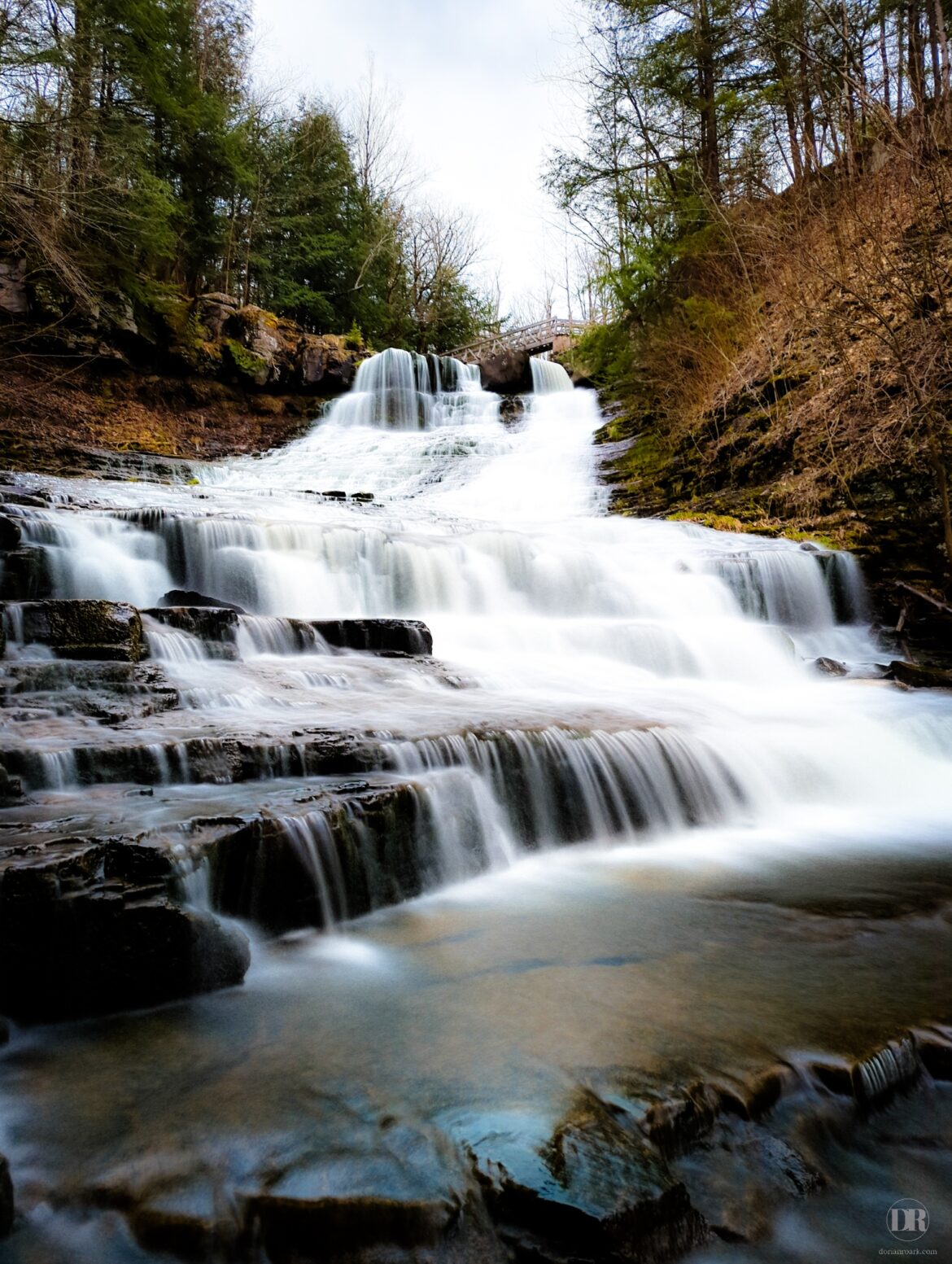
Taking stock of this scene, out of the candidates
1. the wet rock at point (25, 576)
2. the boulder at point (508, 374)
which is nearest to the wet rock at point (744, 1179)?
the wet rock at point (25, 576)

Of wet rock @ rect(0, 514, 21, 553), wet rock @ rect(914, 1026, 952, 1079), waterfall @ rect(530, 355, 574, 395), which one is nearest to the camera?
wet rock @ rect(914, 1026, 952, 1079)

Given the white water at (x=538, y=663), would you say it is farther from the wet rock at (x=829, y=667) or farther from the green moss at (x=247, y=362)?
the green moss at (x=247, y=362)

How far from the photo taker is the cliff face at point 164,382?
14.6 metres

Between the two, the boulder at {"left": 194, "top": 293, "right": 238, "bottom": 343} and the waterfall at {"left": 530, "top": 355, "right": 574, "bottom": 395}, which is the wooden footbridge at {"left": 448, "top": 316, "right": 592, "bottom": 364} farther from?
the boulder at {"left": 194, "top": 293, "right": 238, "bottom": 343}

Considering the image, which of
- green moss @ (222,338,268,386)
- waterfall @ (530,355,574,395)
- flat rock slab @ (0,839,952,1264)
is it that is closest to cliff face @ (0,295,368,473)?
green moss @ (222,338,268,386)

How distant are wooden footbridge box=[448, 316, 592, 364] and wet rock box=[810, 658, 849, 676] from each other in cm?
2274

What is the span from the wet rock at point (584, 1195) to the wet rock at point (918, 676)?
248 inches

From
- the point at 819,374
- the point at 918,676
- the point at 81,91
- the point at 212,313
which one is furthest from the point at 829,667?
the point at 212,313

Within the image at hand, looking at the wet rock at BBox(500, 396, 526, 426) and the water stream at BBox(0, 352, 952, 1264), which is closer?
the water stream at BBox(0, 352, 952, 1264)

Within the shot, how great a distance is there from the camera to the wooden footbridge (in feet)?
91.8

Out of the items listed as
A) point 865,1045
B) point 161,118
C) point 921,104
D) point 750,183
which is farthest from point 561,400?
point 865,1045

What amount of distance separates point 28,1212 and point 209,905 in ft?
4.07

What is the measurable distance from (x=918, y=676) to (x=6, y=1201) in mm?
7526

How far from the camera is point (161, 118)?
61.1 ft
